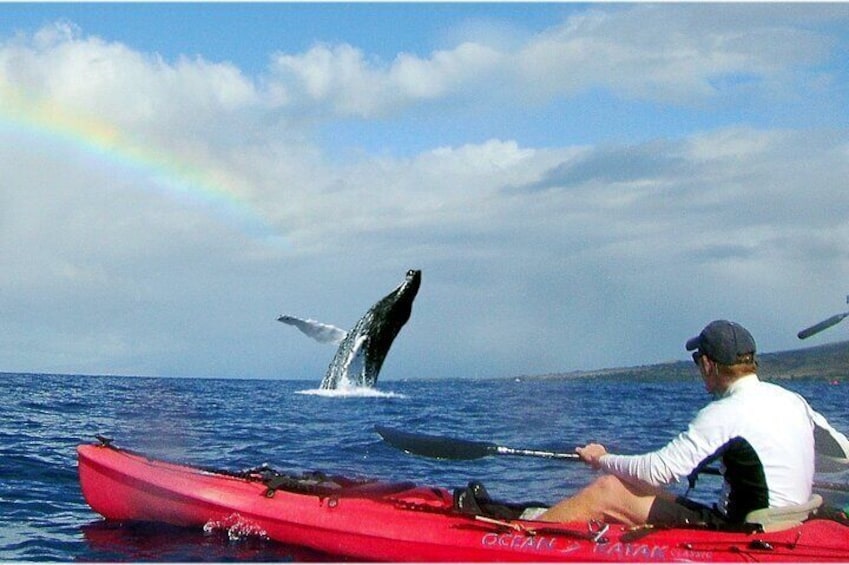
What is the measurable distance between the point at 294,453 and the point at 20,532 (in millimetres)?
6373

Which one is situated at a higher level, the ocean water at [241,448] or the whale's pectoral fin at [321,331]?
the whale's pectoral fin at [321,331]

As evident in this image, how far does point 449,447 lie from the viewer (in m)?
9.30

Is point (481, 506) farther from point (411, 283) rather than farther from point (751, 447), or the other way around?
point (411, 283)

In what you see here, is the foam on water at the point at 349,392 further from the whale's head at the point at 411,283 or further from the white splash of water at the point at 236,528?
the white splash of water at the point at 236,528

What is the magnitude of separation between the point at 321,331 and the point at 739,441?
26578mm

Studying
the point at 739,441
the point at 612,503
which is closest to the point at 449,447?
the point at 612,503

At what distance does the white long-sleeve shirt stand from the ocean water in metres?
1.93

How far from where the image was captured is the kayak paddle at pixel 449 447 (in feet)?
29.2

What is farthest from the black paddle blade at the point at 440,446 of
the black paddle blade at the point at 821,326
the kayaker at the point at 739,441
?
the black paddle blade at the point at 821,326

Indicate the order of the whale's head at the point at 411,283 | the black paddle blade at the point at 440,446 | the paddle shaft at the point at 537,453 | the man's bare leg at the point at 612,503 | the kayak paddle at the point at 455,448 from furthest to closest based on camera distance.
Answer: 1. the whale's head at the point at 411,283
2. the black paddle blade at the point at 440,446
3. the kayak paddle at the point at 455,448
4. the paddle shaft at the point at 537,453
5. the man's bare leg at the point at 612,503

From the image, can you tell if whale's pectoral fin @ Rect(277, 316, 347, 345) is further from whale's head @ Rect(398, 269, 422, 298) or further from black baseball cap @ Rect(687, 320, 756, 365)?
black baseball cap @ Rect(687, 320, 756, 365)

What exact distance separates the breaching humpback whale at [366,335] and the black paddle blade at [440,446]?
69.3ft

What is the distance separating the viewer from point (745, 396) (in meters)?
6.70

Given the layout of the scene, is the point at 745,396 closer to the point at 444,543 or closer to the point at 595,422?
the point at 444,543
